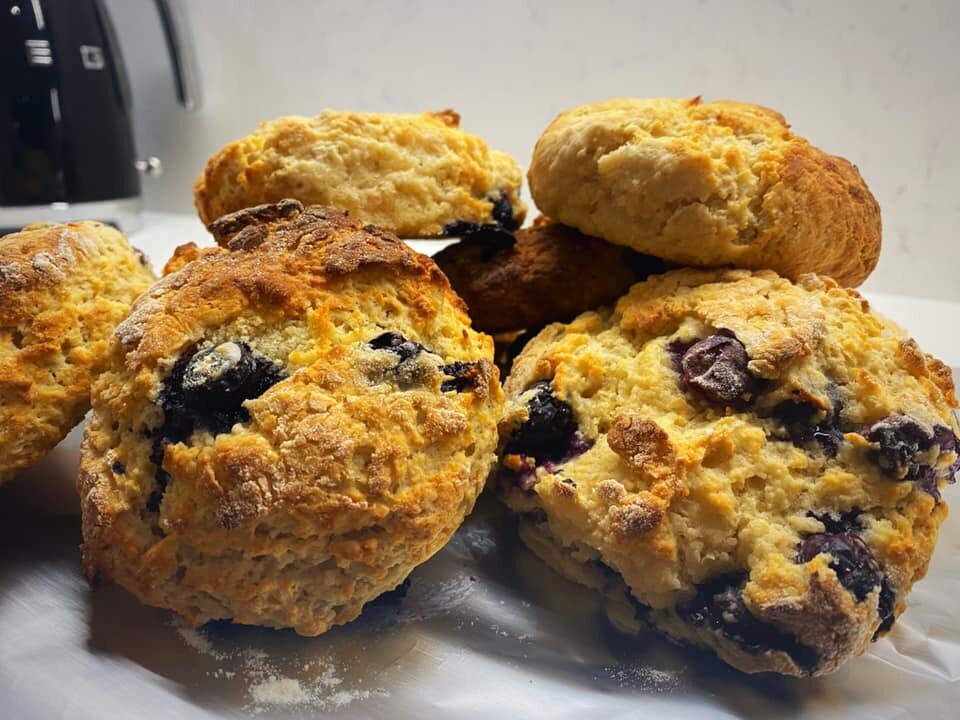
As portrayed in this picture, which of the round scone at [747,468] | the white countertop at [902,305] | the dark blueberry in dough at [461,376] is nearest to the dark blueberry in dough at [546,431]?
the round scone at [747,468]

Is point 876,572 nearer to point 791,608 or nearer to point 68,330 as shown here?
point 791,608

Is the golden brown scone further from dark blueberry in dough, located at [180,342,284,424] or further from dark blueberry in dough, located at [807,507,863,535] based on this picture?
dark blueberry in dough, located at [807,507,863,535]

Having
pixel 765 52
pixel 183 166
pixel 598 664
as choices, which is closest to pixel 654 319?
pixel 598 664

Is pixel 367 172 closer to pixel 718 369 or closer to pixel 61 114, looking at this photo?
pixel 718 369

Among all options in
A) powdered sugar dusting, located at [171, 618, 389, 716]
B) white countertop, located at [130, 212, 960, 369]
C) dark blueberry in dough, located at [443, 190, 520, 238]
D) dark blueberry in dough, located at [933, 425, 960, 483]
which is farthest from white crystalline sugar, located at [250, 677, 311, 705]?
white countertop, located at [130, 212, 960, 369]

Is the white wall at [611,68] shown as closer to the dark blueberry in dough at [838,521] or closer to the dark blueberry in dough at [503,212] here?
the dark blueberry in dough at [503,212]

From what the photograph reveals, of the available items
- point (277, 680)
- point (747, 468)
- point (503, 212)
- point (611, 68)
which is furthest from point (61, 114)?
point (747, 468)

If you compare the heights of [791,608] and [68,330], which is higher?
[68,330]
